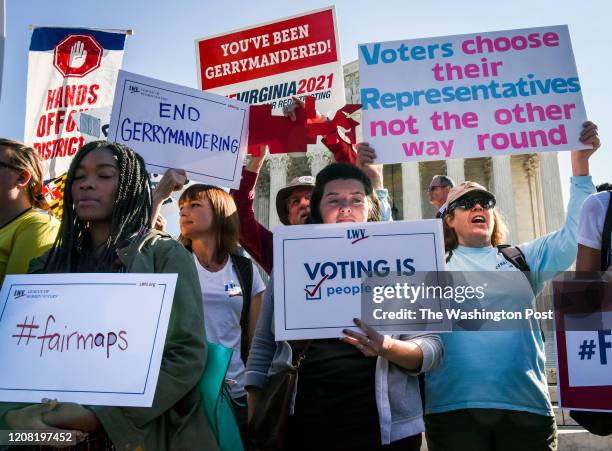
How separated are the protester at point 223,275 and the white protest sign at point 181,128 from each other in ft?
0.61

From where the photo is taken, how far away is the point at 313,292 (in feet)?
8.66

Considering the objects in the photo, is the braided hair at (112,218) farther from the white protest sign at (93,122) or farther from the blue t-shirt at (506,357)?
the white protest sign at (93,122)

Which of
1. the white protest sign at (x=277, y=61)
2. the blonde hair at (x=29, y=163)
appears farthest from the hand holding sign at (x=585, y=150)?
the blonde hair at (x=29, y=163)

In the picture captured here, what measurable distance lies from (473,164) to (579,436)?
104ft

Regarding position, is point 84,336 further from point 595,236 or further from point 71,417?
point 595,236

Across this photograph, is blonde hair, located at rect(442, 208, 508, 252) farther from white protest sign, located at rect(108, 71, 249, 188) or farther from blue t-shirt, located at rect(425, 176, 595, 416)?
white protest sign, located at rect(108, 71, 249, 188)

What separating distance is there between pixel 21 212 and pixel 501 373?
3004 mm

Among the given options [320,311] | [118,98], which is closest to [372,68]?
[118,98]

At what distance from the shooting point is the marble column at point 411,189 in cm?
3394

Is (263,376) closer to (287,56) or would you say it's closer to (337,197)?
Answer: (337,197)

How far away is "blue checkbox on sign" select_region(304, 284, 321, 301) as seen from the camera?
2.63 meters

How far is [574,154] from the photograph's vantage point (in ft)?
12.6

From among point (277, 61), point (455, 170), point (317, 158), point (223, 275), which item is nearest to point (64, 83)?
point (277, 61)

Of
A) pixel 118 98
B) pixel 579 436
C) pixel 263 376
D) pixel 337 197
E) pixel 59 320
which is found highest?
pixel 118 98
